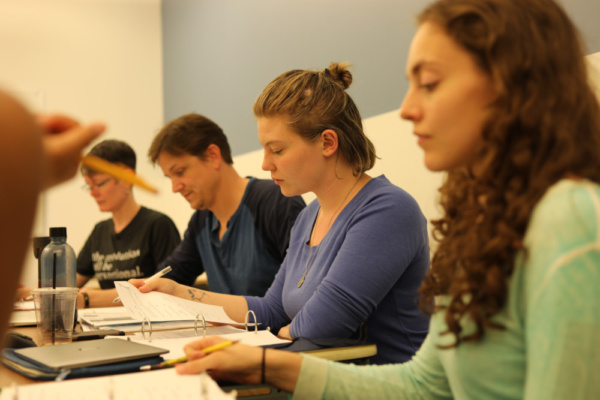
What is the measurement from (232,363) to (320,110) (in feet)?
2.79

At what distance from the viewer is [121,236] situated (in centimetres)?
279

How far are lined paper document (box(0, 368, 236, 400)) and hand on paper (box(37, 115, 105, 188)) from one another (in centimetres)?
38

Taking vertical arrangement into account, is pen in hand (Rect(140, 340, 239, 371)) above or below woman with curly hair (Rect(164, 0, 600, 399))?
below

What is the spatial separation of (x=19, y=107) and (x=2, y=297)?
0.14 m

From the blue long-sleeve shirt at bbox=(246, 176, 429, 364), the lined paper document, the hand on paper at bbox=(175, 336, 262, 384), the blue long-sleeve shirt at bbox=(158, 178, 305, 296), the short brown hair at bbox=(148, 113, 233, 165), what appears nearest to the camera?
the lined paper document

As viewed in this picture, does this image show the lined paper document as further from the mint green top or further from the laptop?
the mint green top

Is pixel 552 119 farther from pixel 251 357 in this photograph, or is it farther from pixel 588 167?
pixel 251 357

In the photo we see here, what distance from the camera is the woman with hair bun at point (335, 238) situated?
1.28 m

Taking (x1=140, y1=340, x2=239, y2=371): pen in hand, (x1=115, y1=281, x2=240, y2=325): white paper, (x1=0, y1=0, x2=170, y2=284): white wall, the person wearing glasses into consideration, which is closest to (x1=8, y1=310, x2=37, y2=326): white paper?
(x1=115, y1=281, x2=240, y2=325): white paper

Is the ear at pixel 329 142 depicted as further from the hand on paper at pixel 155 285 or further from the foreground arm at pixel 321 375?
the foreground arm at pixel 321 375

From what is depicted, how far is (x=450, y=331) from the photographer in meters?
0.77

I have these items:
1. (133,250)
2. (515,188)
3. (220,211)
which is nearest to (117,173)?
(515,188)

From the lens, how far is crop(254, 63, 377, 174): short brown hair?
1.56m

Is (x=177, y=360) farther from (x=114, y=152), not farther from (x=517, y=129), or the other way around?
(x=114, y=152)
